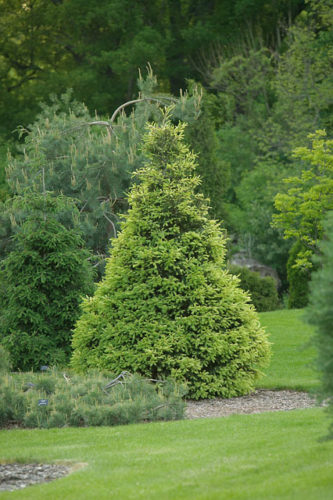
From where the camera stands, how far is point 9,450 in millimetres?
7105

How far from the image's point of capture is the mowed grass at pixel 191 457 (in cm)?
521

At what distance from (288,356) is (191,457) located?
7612 millimetres

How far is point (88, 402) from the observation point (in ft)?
28.2

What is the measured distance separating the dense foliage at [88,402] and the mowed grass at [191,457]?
0.35m

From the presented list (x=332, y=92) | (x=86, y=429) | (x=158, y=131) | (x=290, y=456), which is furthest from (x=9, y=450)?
(x=332, y=92)

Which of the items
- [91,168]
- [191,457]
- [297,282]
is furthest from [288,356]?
[297,282]

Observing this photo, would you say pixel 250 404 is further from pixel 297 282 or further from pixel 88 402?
pixel 297 282

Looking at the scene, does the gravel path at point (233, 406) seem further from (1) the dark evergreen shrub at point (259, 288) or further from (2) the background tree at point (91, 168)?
(1) the dark evergreen shrub at point (259, 288)

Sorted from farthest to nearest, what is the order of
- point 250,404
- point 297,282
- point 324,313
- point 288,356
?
1. point 297,282
2. point 288,356
3. point 250,404
4. point 324,313

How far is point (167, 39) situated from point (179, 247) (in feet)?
88.5

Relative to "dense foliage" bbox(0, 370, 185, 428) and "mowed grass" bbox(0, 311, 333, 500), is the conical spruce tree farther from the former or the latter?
"mowed grass" bbox(0, 311, 333, 500)

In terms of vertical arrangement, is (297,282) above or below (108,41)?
below

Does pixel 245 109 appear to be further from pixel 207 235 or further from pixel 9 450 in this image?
pixel 9 450

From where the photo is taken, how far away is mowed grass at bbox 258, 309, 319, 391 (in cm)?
1096
